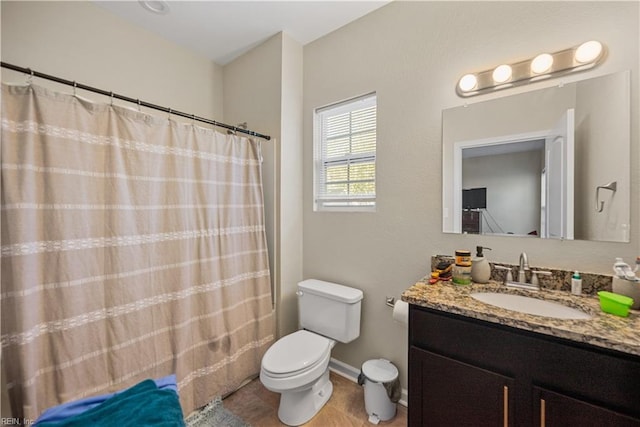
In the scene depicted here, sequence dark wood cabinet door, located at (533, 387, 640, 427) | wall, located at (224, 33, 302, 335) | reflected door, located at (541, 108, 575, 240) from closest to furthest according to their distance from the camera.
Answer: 1. dark wood cabinet door, located at (533, 387, 640, 427)
2. reflected door, located at (541, 108, 575, 240)
3. wall, located at (224, 33, 302, 335)

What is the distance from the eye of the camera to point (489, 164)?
1432 millimetres

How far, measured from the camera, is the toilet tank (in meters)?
1.78

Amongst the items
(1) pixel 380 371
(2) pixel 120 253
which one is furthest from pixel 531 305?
(2) pixel 120 253

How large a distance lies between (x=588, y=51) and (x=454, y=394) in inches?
64.1

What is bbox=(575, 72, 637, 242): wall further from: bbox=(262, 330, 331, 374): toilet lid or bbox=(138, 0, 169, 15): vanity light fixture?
bbox=(138, 0, 169, 15): vanity light fixture

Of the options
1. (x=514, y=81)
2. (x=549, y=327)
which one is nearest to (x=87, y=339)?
(x=549, y=327)

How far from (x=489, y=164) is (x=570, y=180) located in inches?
13.5

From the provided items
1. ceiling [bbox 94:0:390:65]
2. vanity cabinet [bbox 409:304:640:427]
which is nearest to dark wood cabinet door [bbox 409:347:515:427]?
vanity cabinet [bbox 409:304:640:427]

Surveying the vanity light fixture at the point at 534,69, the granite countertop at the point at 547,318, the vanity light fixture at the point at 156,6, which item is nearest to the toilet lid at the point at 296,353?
the granite countertop at the point at 547,318

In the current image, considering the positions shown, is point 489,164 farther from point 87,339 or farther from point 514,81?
point 87,339

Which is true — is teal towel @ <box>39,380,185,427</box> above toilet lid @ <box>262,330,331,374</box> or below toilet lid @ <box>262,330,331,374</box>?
above

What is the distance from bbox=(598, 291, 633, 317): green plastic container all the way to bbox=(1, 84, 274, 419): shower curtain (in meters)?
1.86

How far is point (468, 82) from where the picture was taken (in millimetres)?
1465

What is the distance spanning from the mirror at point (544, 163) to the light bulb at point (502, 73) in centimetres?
10
